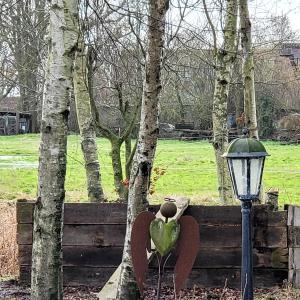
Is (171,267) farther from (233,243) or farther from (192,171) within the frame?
(192,171)

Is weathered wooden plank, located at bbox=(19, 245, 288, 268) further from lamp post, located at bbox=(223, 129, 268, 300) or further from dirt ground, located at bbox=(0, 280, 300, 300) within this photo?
lamp post, located at bbox=(223, 129, 268, 300)

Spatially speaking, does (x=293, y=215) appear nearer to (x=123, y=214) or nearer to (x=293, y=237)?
(x=293, y=237)

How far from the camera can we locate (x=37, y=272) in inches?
151

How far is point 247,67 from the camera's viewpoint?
748cm

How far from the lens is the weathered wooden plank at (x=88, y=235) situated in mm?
5359

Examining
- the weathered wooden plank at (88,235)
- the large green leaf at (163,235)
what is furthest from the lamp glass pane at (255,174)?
the weathered wooden plank at (88,235)

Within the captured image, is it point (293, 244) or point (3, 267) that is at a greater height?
point (293, 244)

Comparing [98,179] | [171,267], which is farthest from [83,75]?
[171,267]

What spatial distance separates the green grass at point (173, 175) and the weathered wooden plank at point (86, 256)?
9.08ft

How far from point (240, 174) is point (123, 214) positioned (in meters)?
1.95

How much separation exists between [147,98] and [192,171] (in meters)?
13.8

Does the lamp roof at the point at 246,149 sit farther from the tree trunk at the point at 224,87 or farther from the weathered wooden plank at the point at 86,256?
the tree trunk at the point at 224,87

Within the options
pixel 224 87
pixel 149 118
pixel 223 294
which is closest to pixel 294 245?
pixel 223 294

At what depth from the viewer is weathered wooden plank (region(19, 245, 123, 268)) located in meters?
5.37
